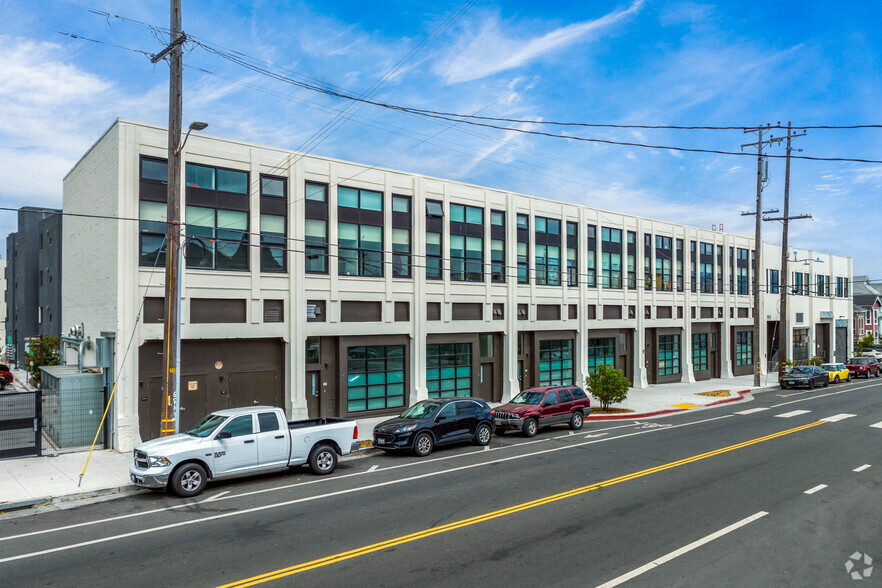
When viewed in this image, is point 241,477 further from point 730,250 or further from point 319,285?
point 730,250

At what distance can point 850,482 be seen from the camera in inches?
528

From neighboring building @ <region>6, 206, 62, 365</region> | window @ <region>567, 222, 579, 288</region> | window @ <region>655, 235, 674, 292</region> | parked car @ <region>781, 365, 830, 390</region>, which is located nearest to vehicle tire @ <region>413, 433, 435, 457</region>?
window @ <region>567, 222, 579, 288</region>

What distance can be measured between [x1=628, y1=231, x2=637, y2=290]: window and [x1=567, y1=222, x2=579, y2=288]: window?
5.21 m

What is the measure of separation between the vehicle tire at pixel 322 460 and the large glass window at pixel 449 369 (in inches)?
462

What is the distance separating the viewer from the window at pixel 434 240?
26469mm

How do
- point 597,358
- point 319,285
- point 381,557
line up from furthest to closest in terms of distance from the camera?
1. point 597,358
2. point 319,285
3. point 381,557

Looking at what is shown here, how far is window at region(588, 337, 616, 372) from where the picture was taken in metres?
34.6

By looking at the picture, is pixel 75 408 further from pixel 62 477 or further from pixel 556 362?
pixel 556 362

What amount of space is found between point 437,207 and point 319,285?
274 inches

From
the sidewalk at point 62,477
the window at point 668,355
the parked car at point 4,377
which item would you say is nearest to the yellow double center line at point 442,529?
the sidewalk at point 62,477

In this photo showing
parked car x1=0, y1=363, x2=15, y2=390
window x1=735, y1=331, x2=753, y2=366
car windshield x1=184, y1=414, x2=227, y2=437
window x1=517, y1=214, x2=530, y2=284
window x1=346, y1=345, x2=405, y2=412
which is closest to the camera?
car windshield x1=184, y1=414, x2=227, y2=437

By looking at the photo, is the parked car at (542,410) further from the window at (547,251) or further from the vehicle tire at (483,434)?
the window at (547,251)

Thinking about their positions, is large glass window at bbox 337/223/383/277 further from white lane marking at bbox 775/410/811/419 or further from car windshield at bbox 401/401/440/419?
white lane marking at bbox 775/410/811/419

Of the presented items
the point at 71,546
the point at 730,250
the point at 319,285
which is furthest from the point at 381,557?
the point at 730,250
